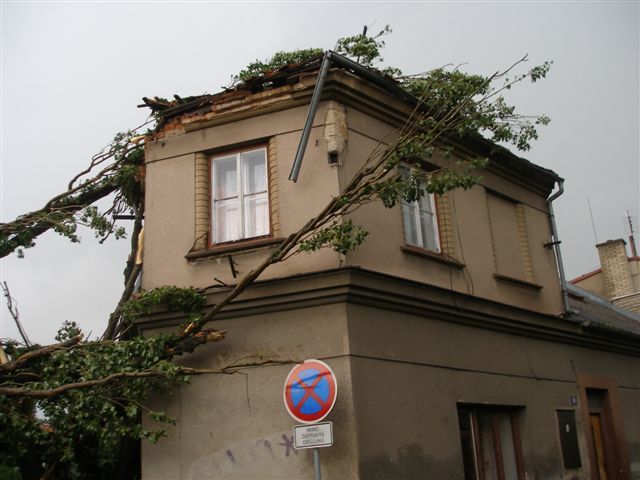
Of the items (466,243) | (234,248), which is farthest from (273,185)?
(466,243)

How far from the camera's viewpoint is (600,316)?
16750 millimetres

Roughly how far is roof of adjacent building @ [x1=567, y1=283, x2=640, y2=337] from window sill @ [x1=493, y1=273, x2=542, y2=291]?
1043mm

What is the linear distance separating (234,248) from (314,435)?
3379 mm

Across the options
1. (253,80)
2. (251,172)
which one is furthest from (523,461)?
(253,80)

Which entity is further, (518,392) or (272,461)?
(518,392)

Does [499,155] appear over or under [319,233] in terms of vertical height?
over

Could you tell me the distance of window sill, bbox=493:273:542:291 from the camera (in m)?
12.5

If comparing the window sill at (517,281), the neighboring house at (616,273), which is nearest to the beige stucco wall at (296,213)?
the window sill at (517,281)

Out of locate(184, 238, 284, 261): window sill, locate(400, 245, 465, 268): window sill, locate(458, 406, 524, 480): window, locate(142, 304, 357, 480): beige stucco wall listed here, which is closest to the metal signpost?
locate(142, 304, 357, 480): beige stucco wall

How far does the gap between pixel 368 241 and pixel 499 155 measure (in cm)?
443

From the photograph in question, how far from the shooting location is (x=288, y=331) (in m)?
9.73

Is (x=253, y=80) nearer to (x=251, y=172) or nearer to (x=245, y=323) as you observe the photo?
(x=251, y=172)

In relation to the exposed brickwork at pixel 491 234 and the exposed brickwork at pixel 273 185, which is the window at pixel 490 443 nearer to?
the exposed brickwork at pixel 491 234

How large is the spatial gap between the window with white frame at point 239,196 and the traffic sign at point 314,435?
3368 mm
